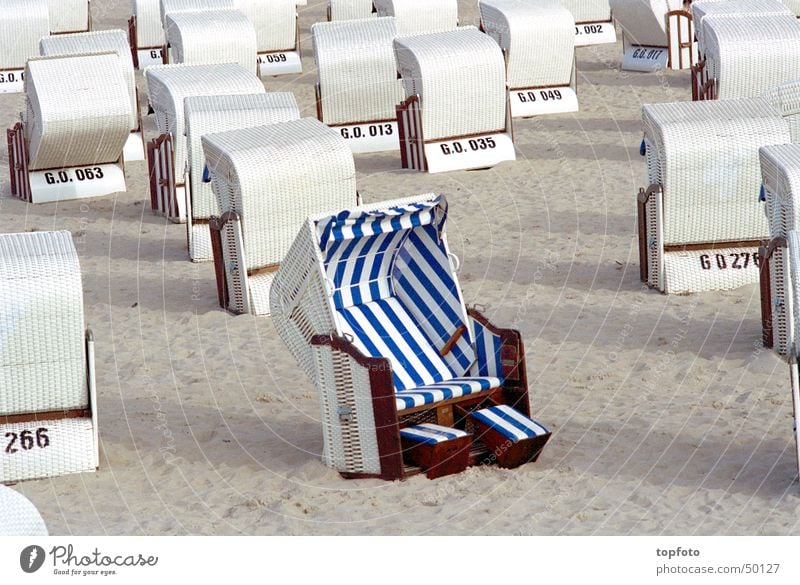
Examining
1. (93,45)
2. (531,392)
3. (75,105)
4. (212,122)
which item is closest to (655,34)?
(93,45)

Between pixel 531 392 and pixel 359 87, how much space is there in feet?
26.4

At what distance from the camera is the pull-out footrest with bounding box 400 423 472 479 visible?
8.59m

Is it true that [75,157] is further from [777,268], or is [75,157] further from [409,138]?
[777,268]

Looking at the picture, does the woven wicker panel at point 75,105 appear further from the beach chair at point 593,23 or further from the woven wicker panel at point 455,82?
the beach chair at point 593,23

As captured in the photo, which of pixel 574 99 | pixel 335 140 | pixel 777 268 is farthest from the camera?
pixel 574 99

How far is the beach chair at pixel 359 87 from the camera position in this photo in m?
17.5

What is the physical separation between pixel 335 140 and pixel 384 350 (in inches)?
125

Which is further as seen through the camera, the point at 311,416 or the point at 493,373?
the point at 311,416

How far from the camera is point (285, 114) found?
1398cm

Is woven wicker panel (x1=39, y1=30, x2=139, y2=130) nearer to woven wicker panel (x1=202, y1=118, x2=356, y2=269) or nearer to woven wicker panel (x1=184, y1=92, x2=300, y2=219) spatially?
woven wicker panel (x1=184, y1=92, x2=300, y2=219)

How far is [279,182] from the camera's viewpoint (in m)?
12.1

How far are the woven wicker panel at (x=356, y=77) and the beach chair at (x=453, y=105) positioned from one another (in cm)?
80

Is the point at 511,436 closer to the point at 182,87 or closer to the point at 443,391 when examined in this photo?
the point at 443,391
